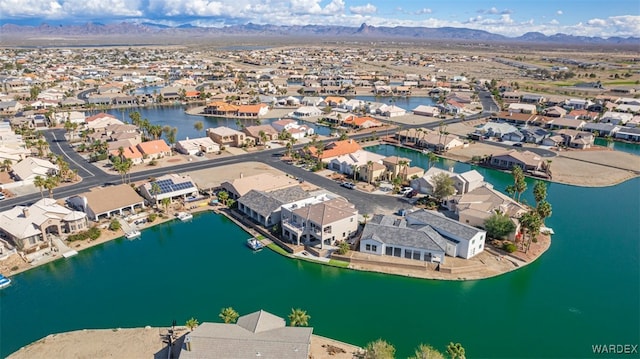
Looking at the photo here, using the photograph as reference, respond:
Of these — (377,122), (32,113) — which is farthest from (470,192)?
(32,113)

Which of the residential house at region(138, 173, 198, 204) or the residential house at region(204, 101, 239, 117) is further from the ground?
the residential house at region(204, 101, 239, 117)

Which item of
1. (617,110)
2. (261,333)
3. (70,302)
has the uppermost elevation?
(617,110)

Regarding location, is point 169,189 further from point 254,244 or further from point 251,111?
point 251,111

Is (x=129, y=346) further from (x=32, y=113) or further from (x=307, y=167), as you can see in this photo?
(x=32, y=113)

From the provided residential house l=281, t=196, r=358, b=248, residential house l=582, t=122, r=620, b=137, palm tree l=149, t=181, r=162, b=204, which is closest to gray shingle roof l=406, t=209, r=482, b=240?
residential house l=281, t=196, r=358, b=248

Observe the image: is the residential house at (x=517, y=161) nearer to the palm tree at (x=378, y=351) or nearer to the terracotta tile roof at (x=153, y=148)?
the palm tree at (x=378, y=351)

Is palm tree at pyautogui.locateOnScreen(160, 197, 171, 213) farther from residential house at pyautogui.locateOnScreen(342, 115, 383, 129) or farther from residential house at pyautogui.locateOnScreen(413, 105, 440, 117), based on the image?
residential house at pyautogui.locateOnScreen(413, 105, 440, 117)

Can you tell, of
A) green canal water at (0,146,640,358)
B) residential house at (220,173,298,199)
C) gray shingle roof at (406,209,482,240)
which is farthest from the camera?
residential house at (220,173,298,199)
